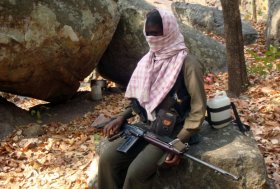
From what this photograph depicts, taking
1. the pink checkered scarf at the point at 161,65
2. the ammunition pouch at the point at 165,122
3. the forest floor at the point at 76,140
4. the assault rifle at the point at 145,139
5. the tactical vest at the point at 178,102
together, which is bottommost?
the forest floor at the point at 76,140

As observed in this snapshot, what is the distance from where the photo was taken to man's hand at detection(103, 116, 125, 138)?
162 inches

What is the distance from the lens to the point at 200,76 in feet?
12.0

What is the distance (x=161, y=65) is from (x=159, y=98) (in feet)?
1.17

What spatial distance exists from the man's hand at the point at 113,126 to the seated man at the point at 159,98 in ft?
0.04

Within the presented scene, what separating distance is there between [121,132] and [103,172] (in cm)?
47

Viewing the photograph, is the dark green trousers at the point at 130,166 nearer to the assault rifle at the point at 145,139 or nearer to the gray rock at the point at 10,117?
the assault rifle at the point at 145,139

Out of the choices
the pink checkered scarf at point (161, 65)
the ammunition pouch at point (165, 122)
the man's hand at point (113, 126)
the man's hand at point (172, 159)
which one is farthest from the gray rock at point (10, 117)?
the man's hand at point (172, 159)

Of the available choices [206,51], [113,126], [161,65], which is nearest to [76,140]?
[113,126]

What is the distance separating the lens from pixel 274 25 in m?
9.05

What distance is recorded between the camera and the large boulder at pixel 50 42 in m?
6.32

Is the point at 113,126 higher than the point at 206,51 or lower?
higher

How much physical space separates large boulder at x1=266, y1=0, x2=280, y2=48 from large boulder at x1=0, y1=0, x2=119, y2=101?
3.89 m

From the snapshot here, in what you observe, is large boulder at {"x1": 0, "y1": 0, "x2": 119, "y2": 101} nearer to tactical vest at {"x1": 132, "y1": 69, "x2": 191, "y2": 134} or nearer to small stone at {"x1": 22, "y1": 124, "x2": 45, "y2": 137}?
small stone at {"x1": 22, "y1": 124, "x2": 45, "y2": 137}

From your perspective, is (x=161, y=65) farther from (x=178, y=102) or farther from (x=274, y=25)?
(x=274, y=25)
